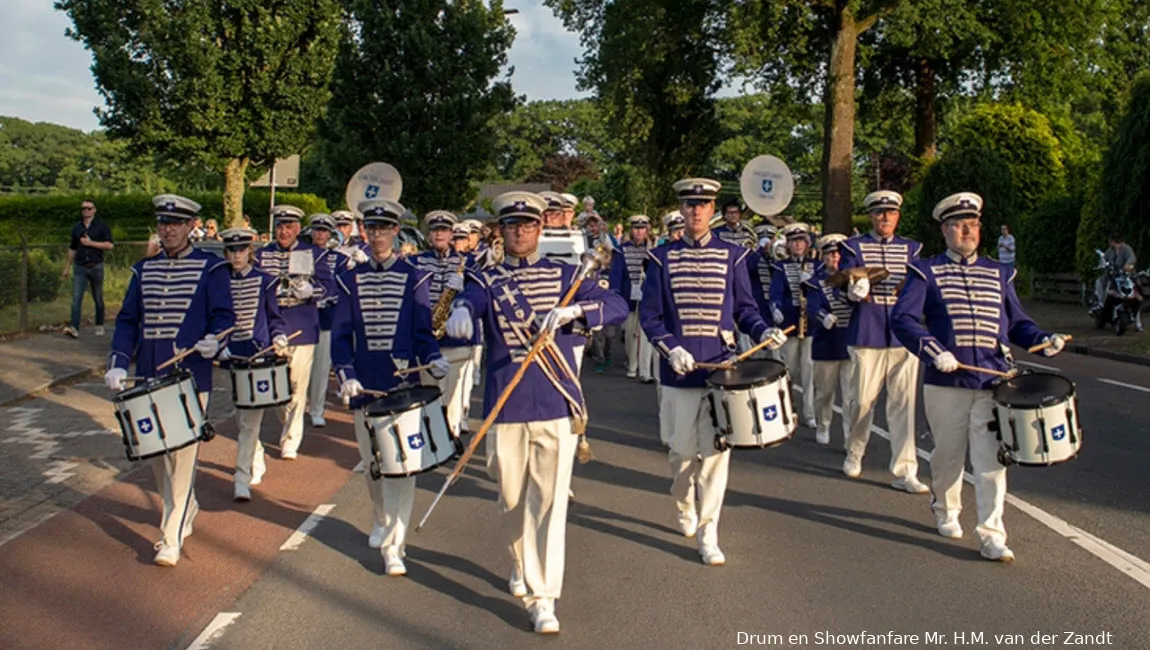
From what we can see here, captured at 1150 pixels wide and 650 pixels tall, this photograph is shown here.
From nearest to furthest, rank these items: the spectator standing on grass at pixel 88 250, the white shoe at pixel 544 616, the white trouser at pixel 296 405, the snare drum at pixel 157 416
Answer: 1. the white shoe at pixel 544 616
2. the snare drum at pixel 157 416
3. the white trouser at pixel 296 405
4. the spectator standing on grass at pixel 88 250

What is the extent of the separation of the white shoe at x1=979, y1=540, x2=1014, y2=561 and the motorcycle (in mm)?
17568

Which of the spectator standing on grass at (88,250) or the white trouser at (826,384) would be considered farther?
the spectator standing on grass at (88,250)

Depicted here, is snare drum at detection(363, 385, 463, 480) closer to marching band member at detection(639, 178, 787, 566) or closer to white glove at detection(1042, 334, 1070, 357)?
marching band member at detection(639, 178, 787, 566)

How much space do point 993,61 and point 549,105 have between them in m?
90.9

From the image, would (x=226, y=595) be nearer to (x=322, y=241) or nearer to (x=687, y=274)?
(x=687, y=274)

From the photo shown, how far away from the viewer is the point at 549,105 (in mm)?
125875

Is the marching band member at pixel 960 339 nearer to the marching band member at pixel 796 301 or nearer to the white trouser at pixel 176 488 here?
the marching band member at pixel 796 301

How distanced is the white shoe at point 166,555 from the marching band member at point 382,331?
123cm

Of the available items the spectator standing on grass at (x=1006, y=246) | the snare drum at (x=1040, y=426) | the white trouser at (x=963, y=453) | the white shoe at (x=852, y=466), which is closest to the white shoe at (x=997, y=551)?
the white trouser at (x=963, y=453)

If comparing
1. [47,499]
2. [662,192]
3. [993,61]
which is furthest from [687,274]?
[662,192]

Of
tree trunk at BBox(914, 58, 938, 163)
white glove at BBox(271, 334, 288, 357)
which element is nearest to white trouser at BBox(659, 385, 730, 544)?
white glove at BBox(271, 334, 288, 357)

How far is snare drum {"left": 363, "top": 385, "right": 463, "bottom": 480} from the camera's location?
638 centimetres

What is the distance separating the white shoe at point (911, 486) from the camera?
356 inches

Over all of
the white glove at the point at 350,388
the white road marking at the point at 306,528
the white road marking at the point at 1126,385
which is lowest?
the white road marking at the point at 1126,385
